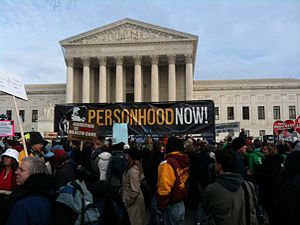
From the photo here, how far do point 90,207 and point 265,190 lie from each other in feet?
14.6

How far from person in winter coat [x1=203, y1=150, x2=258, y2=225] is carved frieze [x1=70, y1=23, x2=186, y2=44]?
1767 inches

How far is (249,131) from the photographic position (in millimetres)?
49938

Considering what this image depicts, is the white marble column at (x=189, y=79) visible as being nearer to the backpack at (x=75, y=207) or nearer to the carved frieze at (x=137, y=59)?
the carved frieze at (x=137, y=59)

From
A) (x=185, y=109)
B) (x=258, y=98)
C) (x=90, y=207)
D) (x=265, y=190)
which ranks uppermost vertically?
(x=258, y=98)

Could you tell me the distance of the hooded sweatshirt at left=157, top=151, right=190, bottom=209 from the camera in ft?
14.5

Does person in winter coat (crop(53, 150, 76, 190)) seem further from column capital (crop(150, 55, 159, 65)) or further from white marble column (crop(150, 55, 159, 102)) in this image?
column capital (crop(150, 55, 159, 65))

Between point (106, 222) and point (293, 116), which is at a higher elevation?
point (293, 116)

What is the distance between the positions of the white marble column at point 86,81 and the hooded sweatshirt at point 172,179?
41897mm

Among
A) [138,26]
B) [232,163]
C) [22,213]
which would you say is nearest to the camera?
[22,213]

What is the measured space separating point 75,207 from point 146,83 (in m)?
49.8

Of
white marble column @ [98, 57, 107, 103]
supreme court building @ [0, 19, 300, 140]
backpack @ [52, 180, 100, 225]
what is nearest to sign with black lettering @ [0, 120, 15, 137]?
backpack @ [52, 180, 100, 225]

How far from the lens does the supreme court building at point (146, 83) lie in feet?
150

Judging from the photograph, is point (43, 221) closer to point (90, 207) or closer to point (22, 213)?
point (22, 213)

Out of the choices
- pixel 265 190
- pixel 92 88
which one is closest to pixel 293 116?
pixel 92 88
